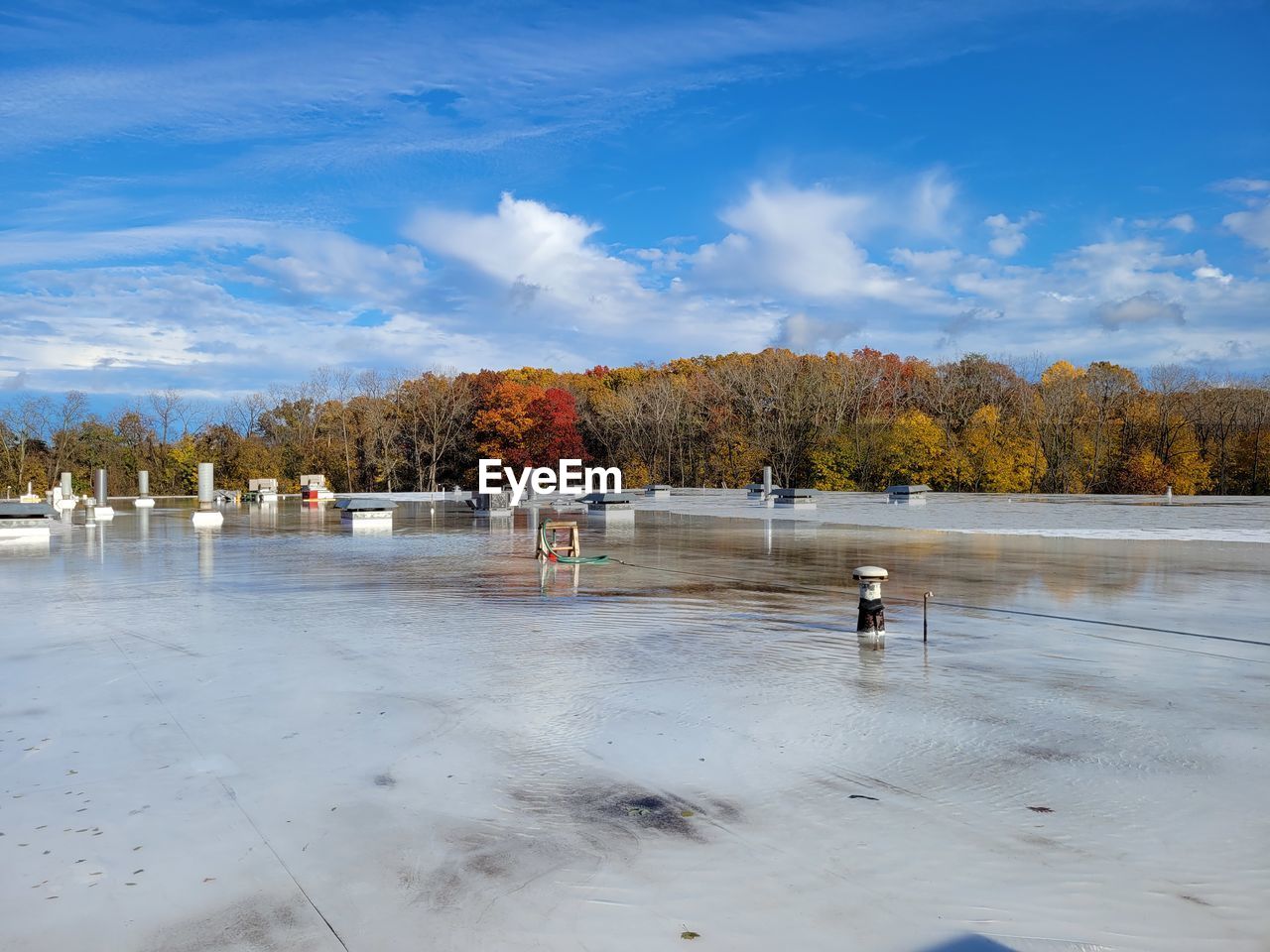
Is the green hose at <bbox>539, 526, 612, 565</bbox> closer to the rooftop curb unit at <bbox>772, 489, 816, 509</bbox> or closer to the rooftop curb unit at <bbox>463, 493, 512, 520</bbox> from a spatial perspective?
the rooftop curb unit at <bbox>463, 493, 512, 520</bbox>

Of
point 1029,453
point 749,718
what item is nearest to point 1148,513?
point 1029,453

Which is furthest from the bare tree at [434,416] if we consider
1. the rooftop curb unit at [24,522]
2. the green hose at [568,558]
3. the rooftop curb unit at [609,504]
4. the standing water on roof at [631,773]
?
the standing water on roof at [631,773]

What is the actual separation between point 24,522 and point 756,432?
134 feet

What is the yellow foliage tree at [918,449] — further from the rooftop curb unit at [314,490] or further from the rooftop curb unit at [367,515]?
the rooftop curb unit at [367,515]

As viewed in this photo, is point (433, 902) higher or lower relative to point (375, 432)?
lower

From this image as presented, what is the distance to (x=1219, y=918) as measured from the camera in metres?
3.15

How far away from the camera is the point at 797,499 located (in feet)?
104

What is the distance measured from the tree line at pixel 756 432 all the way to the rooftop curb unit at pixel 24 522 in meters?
35.5

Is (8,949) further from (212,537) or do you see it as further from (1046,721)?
(212,537)

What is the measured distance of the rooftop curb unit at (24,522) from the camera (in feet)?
62.3

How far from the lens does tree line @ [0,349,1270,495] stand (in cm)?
4806

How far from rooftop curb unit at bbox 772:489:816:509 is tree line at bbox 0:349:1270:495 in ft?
60.4

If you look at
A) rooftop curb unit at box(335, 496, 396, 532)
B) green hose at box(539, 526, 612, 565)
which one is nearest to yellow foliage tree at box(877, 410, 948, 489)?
rooftop curb unit at box(335, 496, 396, 532)

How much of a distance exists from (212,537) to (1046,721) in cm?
1946
